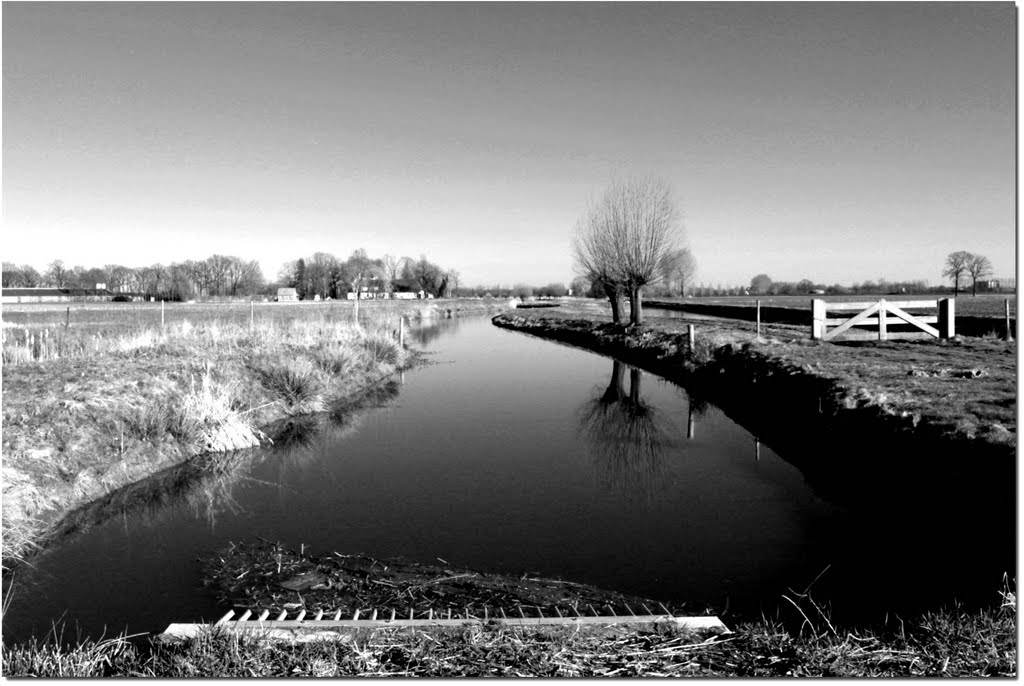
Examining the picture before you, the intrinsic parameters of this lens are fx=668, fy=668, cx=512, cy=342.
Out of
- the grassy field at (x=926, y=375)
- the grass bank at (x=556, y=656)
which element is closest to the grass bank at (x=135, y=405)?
the grass bank at (x=556, y=656)

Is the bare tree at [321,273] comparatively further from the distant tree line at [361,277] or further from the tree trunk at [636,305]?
the tree trunk at [636,305]

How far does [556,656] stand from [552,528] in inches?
131

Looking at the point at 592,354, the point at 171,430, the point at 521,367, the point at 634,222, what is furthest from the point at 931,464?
the point at 634,222

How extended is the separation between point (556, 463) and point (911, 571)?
4751 millimetres

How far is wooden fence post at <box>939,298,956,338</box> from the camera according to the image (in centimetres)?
1798

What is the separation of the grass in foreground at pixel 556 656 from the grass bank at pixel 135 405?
11.6ft

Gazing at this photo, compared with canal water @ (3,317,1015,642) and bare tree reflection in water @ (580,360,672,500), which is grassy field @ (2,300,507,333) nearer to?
bare tree reflection in water @ (580,360,672,500)

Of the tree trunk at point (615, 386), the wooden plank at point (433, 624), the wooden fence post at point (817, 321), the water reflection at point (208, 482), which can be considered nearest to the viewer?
the wooden plank at point (433, 624)

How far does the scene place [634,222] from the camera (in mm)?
30047

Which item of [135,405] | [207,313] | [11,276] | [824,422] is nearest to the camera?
[135,405]

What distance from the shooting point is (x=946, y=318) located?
59.6 ft

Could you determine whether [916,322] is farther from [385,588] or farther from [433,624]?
[433,624]

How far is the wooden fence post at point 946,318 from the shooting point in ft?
59.0

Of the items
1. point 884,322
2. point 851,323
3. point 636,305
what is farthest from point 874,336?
point 636,305
